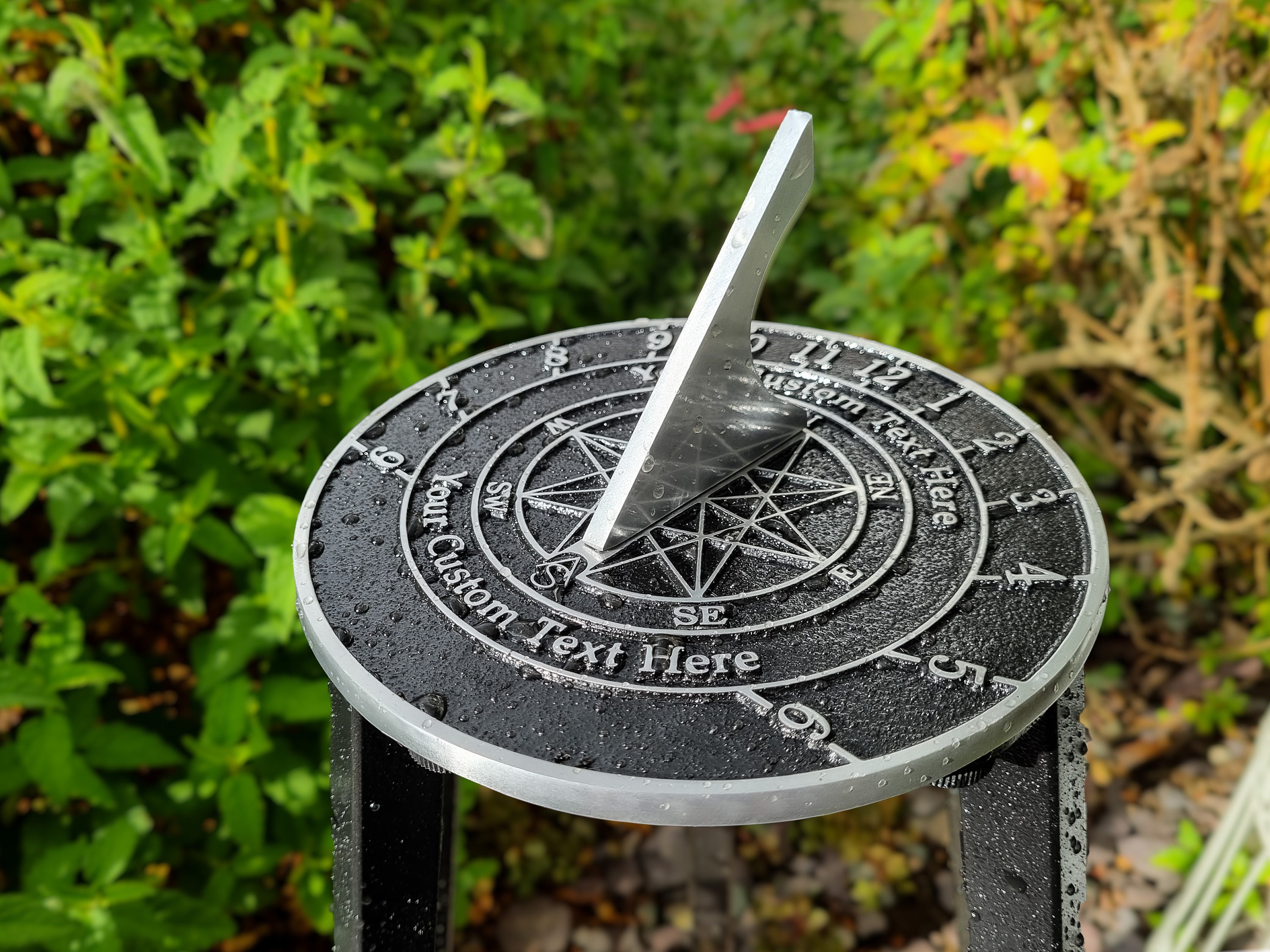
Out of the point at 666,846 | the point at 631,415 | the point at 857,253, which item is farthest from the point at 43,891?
the point at 857,253

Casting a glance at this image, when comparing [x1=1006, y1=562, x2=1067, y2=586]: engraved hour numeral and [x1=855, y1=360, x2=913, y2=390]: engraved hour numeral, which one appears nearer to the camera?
[x1=1006, y1=562, x2=1067, y2=586]: engraved hour numeral

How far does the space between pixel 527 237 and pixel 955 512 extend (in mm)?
1545

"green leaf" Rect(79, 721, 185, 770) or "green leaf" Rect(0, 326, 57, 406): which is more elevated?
"green leaf" Rect(0, 326, 57, 406)

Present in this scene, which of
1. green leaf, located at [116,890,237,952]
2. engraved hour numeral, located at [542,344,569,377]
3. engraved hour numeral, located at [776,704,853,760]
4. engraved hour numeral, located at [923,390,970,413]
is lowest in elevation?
green leaf, located at [116,890,237,952]

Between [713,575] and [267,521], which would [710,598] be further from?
[267,521]

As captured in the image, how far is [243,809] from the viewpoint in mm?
2193

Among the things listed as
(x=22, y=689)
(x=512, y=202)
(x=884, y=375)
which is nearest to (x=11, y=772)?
(x=22, y=689)

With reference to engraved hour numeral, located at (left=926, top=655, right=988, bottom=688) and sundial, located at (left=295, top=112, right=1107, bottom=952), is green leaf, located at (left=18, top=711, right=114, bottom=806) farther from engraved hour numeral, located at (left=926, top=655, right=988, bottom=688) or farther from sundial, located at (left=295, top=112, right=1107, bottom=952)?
engraved hour numeral, located at (left=926, top=655, right=988, bottom=688)

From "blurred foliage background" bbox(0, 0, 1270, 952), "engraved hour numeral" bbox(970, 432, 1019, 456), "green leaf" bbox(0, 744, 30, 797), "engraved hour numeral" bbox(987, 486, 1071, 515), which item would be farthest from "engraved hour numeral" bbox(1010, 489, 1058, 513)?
"green leaf" bbox(0, 744, 30, 797)

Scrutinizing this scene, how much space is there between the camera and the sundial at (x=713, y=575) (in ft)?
4.00

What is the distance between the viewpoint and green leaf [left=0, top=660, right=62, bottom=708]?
1889 millimetres

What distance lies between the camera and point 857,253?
3305 mm

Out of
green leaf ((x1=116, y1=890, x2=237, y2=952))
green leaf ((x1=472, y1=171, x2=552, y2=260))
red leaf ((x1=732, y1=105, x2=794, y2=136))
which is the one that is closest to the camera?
green leaf ((x1=116, y1=890, x2=237, y2=952))

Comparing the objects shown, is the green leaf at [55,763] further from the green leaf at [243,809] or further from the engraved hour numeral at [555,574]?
the engraved hour numeral at [555,574]
